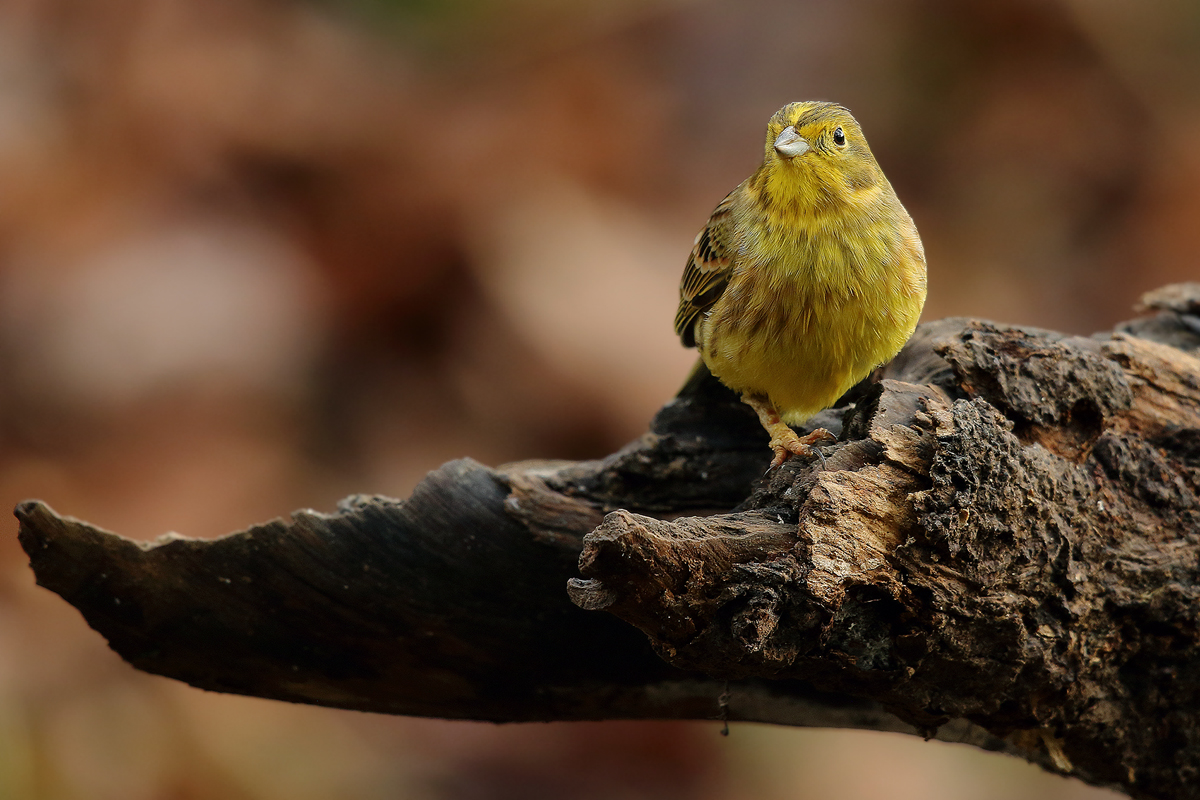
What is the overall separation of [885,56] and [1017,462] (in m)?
6.62

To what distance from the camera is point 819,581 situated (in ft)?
7.55

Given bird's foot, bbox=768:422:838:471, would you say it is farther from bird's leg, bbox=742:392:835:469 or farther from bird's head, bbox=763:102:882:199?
bird's head, bbox=763:102:882:199

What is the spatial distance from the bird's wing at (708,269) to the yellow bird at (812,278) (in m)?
0.08

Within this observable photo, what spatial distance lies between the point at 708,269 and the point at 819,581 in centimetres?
181

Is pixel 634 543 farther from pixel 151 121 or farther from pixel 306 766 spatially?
pixel 151 121

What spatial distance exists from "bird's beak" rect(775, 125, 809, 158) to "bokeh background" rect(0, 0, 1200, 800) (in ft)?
10.6

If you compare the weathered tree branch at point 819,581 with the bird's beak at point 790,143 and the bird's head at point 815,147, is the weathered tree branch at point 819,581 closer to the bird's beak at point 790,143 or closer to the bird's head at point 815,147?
the bird's head at point 815,147

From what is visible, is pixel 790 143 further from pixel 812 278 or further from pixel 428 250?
pixel 428 250

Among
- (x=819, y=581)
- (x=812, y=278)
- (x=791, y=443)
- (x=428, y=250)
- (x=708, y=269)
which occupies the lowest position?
(x=819, y=581)

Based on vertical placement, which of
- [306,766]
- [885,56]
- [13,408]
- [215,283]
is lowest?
[306,766]

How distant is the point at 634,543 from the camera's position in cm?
211

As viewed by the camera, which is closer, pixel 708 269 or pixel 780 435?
pixel 780 435

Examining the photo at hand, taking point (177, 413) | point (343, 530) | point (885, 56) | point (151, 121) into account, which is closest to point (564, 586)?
point (343, 530)

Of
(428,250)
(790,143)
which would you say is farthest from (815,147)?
(428,250)
